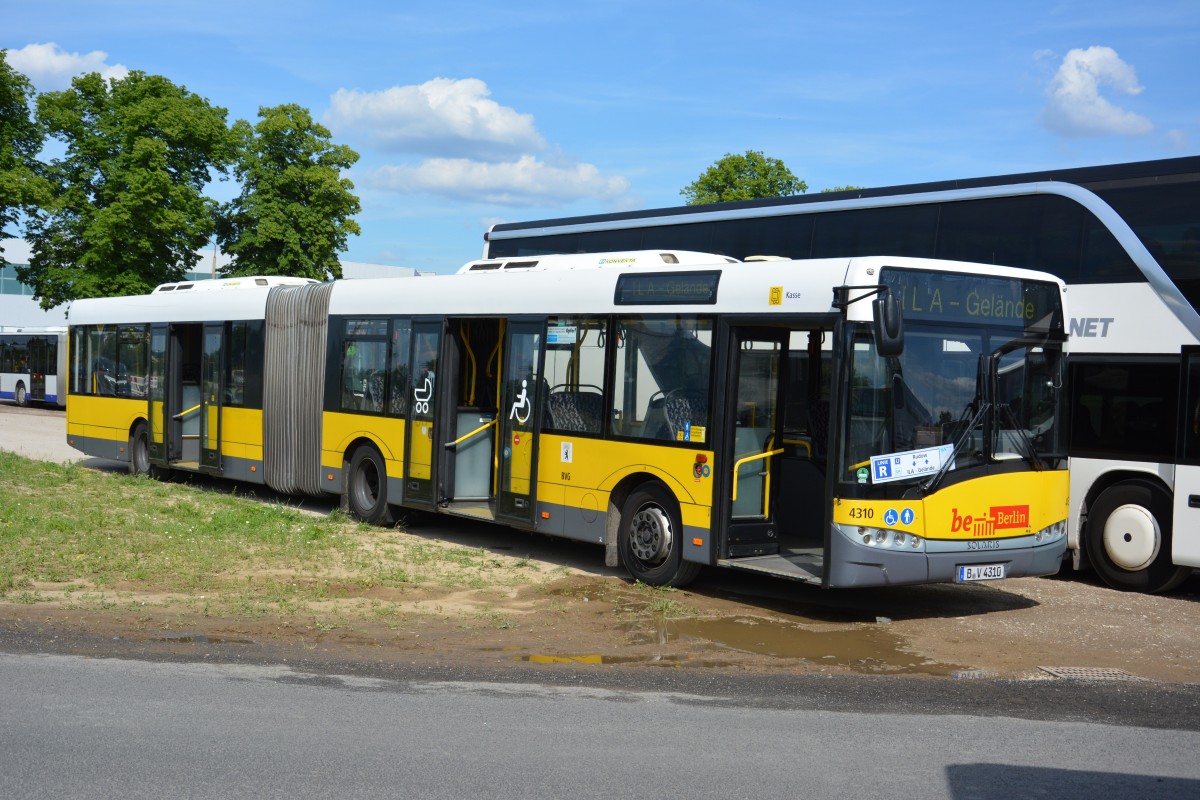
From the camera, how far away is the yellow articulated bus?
10266 mm

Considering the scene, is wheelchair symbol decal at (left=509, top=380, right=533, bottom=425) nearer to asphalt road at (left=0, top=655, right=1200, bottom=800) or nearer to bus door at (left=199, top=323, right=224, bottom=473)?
asphalt road at (left=0, top=655, right=1200, bottom=800)

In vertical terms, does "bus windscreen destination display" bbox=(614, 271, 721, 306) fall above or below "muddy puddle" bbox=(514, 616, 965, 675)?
above

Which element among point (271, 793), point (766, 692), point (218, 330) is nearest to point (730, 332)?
point (766, 692)

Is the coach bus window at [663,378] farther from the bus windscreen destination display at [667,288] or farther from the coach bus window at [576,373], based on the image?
the coach bus window at [576,373]

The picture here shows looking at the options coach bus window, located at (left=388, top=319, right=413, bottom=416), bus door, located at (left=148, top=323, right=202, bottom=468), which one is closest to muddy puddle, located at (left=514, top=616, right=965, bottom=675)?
coach bus window, located at (left=388, top=319, right=413, bottom=416)

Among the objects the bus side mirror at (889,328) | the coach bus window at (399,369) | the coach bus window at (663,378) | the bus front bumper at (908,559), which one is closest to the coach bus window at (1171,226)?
the bus front bumper at (908,559)

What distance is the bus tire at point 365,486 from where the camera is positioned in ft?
52.4

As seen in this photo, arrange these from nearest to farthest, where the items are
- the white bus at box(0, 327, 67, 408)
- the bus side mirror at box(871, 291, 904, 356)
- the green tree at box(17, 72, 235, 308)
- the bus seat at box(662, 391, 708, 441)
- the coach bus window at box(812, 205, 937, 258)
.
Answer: the bus side mirror at box(871, 291, 904, 356)
the bus seat at box(662, 391, 708, 441)
the coach bus window at box(812, 205, 937, 258)
the green tree at box(17, 72, 235, 308)
the white bus at box(0, 327, 67, 408)

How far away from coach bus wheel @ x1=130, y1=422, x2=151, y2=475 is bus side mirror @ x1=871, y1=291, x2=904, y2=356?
47.1ft

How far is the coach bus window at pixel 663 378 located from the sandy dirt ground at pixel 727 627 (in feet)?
4.96

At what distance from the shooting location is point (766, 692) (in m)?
8.14

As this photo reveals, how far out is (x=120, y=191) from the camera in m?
43.4

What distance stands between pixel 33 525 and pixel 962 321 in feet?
33.0

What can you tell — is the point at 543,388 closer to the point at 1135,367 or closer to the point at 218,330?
the point at 1135,367
